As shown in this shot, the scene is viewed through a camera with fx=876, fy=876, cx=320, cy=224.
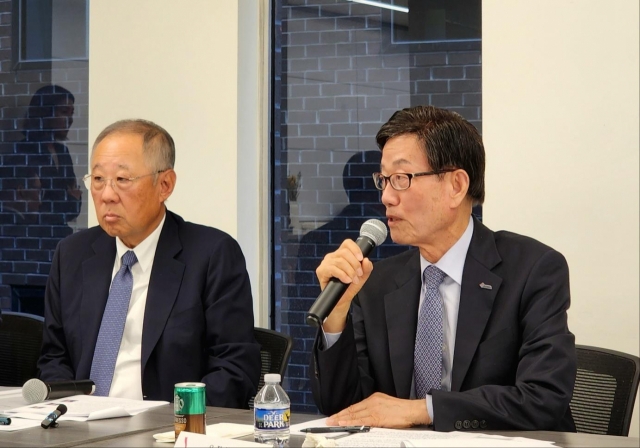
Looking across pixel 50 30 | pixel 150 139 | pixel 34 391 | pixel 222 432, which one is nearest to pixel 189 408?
pixel 222 432

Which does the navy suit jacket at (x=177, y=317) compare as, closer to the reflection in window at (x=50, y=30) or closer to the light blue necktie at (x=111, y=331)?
the light blue necktie at (x=111, y=331)

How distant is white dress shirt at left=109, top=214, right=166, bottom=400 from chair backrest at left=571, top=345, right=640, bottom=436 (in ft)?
4.46

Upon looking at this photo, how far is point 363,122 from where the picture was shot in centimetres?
418

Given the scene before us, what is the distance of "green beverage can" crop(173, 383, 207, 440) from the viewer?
1.84 meters

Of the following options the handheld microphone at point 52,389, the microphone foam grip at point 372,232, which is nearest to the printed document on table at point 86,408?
the handheld microphone at point 52,389

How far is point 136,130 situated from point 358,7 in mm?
1590

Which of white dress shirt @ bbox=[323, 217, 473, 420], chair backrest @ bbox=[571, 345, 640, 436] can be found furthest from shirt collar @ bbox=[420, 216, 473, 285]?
chair backrest @ bbox=[571, 345, 640, 436]

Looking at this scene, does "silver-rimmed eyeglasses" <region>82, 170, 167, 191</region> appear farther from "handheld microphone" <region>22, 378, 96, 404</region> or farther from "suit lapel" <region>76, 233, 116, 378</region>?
"handheld microphone" <region>22, 378, 96, 404</region>

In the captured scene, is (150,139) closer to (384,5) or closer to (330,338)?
(330,338)

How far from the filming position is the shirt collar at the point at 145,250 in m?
2.97

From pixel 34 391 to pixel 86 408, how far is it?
20 cm

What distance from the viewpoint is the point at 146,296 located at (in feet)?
9.47

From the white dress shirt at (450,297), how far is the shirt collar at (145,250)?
902 millimetres

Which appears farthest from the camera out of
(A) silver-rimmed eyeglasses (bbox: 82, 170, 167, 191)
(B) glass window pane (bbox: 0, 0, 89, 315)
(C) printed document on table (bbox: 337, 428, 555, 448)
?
(B) glass window pane (bbox: 0, 0, 89, 315)
